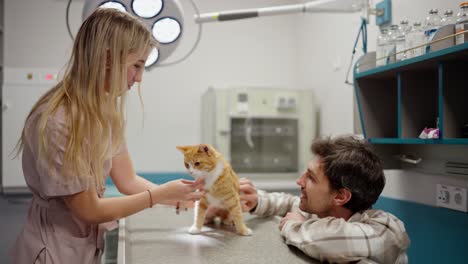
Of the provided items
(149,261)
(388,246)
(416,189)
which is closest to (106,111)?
(149,261)

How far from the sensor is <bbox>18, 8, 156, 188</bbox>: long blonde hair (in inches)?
42.3

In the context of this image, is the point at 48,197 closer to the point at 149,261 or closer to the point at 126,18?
the point at 149,261

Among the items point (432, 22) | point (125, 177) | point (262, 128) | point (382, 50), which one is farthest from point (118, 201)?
point (262, 128)

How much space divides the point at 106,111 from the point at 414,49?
1107mm

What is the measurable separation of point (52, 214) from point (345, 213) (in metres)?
0.84

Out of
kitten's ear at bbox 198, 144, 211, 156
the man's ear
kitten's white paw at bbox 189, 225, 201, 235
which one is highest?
kitten's ear at bbox 198, 144, 211, 156

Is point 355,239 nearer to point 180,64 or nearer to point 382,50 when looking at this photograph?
point 382,50

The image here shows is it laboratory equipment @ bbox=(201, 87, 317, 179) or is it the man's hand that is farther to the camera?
laboratory equipment @ bbox=(201, 87, 317, 179)

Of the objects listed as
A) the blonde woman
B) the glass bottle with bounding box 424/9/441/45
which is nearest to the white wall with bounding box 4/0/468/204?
the glass bottle with bounding box 424/9/441/45

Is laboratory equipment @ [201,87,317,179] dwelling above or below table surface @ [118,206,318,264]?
above

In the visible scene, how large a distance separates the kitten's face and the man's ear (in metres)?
0.37

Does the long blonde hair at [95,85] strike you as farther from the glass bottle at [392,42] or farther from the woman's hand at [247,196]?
the glass bottle at [392,42]

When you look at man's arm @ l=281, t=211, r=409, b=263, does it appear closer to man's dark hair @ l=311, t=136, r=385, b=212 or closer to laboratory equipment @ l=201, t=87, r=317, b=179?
man's dark hair @ l=311, t=136, r=385, b=212

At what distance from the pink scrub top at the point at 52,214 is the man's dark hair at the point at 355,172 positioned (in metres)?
0.67
